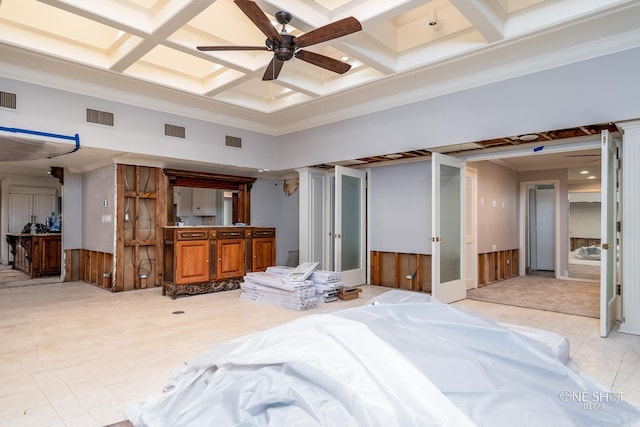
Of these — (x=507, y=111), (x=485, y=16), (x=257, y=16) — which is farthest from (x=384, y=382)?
(x=507, y=111)

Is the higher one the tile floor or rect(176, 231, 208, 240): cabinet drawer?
rect(176, 231, 208, 240): cabinet drawer

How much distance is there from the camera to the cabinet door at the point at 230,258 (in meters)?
6.21

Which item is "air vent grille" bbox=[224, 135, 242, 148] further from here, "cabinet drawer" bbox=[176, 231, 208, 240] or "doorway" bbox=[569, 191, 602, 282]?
"doorway" bbox=[569, 191, 602, 282]

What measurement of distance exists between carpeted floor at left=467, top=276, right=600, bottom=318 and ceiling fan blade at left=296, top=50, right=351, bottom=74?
13.3 ft

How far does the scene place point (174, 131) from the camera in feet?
19.9

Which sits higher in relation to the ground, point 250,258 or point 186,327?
point 250,258

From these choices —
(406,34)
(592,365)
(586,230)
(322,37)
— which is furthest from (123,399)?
(586,230)

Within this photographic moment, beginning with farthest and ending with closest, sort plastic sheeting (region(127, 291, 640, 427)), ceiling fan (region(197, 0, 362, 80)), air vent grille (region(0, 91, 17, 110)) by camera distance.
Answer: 1. air vent grille (region(0, 91, 17, 110))
2. ceiling fan (region(197, 0, 362, 80))
3. plastic sheeting (region(127, 291, 640, 427))

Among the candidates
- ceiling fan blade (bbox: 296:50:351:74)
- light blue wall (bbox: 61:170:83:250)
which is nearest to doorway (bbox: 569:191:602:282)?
ceiling fan blade (bbox: 296:50:351:74)

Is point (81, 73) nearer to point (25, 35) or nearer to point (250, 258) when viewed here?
point (25, 35)

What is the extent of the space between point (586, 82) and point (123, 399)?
205 inches

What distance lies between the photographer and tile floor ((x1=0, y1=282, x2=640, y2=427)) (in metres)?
2.48

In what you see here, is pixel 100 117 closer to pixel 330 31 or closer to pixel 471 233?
pixel 330 31

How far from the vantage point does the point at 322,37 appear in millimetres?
3211
